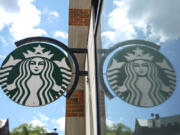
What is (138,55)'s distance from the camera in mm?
594

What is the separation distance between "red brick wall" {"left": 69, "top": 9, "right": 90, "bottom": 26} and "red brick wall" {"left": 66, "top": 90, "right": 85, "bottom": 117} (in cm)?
130

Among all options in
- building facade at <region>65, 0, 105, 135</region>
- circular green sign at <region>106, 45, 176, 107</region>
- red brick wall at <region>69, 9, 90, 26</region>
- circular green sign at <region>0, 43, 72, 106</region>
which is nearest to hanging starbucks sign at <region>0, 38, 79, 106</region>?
circular green sign at <region>0, 43, 72, 106</region>

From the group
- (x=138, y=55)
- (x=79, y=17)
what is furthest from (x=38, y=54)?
(x=138, y=55)

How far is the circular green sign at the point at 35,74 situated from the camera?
226 centimetres

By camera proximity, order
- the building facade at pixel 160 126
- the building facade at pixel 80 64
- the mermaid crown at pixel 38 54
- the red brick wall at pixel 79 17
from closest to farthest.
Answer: the building facade at pixel 160 126 < the mermaid crown at pixel 38 54 < the building facade at pixel 80 64 < the red brick wall at pixel 79 17

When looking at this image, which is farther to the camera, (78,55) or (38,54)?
(78,55)

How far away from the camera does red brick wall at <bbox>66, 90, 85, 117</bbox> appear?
11.0 ft

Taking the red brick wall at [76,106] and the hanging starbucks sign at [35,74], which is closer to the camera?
the hanging starbucks sign at [35,74]

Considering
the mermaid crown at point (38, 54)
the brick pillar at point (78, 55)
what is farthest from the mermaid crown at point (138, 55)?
the brick pillar at point (78, 55)

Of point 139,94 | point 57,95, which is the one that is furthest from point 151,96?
point 57,95

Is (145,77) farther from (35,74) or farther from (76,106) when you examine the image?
(76,106)

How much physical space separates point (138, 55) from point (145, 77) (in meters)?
0.08

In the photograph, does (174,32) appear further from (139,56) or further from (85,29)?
(85,29)

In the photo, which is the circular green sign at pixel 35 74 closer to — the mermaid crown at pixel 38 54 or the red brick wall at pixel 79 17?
the mermaid crown at pixel 38 54
